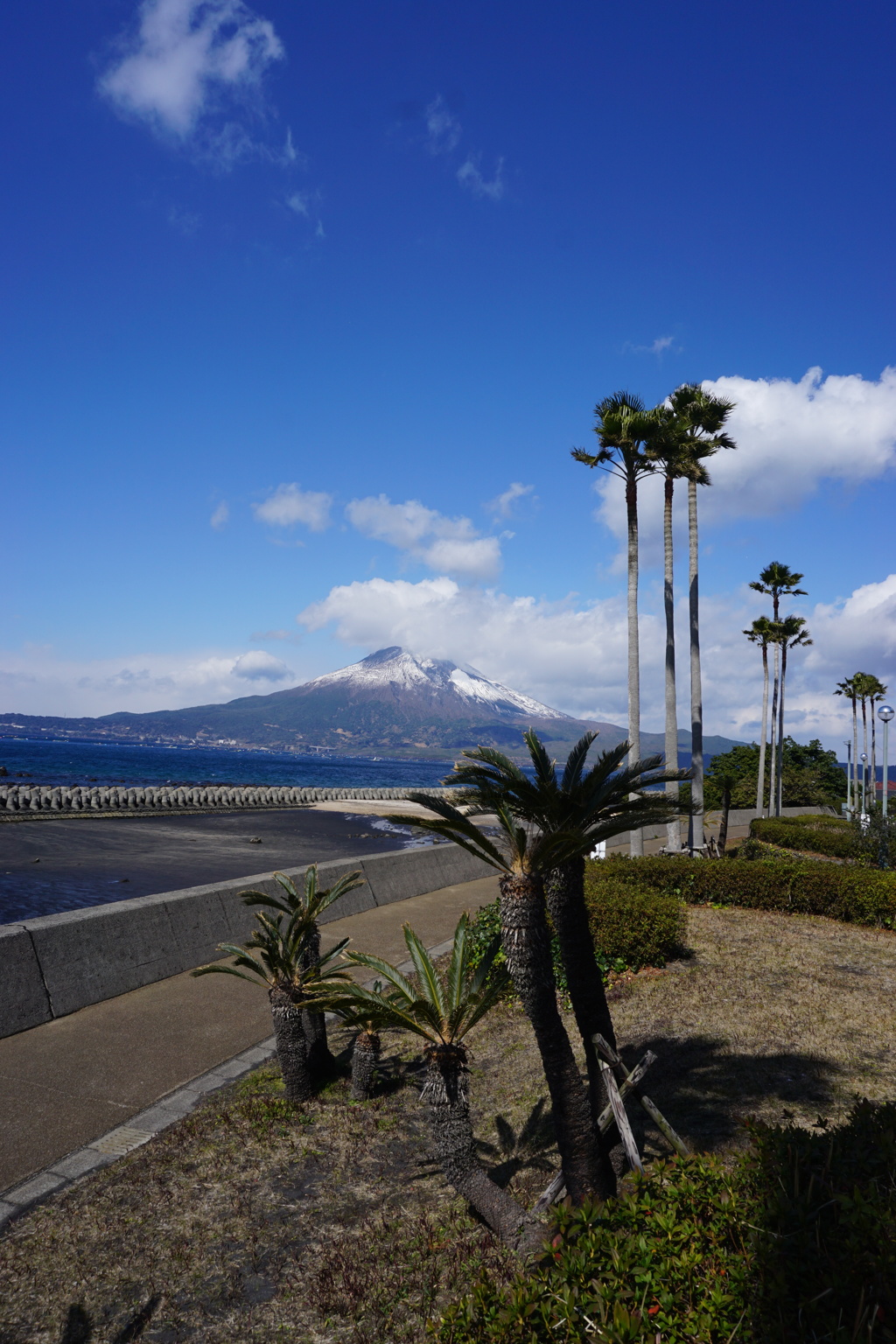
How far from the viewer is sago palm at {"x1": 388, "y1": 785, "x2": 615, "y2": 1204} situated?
4496 mm

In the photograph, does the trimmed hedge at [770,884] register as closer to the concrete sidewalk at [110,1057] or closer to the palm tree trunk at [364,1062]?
the concrete sidewalk at [110,1057]

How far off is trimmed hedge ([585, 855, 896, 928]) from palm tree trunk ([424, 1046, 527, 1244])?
8287 mm

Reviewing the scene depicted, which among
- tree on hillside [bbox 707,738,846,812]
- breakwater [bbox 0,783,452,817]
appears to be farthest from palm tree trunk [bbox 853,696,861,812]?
breakwater [bbox 0,783,452,817]

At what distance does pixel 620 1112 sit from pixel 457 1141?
103cm

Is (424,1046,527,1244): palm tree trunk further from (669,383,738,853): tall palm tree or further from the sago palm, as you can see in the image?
(669,383,738,853): tall palm tree

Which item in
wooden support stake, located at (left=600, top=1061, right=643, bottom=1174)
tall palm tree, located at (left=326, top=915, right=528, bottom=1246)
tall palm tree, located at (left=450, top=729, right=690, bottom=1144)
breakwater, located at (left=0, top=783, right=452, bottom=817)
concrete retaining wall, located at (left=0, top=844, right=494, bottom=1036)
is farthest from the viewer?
breakwater, located at (left=0, top=783, right=452, bottom=817)

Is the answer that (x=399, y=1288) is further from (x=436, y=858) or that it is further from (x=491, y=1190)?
(x=436, y=858)

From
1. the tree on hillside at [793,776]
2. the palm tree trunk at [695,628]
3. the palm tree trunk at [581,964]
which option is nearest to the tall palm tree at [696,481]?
the palm tree trunk at [695,628]

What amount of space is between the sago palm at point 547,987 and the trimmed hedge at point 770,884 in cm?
821

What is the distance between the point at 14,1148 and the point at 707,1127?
5.22m

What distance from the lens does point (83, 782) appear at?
64938 millimetres

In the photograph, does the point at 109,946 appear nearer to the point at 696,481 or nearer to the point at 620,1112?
the point at 620,1112

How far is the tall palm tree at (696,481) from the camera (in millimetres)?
19500

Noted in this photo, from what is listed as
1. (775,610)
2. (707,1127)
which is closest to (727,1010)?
(707,1127)
